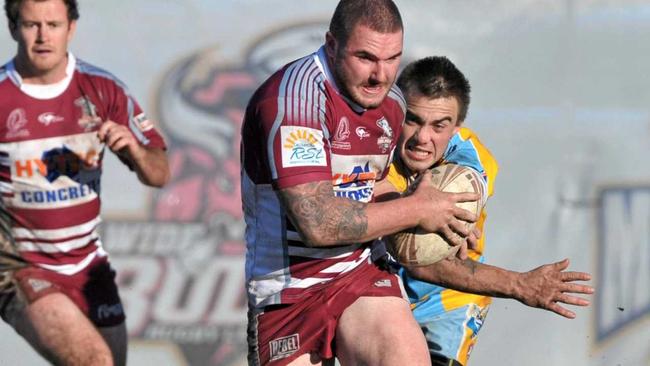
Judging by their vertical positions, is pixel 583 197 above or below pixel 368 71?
below

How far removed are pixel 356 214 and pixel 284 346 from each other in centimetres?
65

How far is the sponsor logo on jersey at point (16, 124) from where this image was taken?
527cm

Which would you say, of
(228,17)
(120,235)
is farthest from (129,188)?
(228,17)

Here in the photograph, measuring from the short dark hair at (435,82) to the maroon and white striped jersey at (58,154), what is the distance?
4.45 ft

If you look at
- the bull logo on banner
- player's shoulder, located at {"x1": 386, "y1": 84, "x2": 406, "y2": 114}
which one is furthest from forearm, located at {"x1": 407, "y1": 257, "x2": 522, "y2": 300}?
the bull logo on banner

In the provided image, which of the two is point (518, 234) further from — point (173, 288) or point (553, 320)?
point (173, 288)

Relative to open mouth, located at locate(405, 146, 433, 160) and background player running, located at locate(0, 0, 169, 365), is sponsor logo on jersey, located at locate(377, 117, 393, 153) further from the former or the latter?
background player running, located at locate(0, 0, 169, 365)

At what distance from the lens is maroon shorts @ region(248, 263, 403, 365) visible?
14.1 feet

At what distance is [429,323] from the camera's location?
201 inches

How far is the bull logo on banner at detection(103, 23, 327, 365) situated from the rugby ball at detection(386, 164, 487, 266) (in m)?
2.67

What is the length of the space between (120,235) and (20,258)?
1.48 m

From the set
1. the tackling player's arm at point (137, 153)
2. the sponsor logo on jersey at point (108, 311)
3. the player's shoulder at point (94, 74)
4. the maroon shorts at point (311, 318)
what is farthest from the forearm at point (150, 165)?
the maroon shorts at point (311, 318)

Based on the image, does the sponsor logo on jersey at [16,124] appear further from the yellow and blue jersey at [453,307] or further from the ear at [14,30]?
the yellow and blue jersey at [453,307]

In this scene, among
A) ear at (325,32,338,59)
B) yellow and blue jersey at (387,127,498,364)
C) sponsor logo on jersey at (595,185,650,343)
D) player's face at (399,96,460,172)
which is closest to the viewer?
ear at (325,32,338,59)
